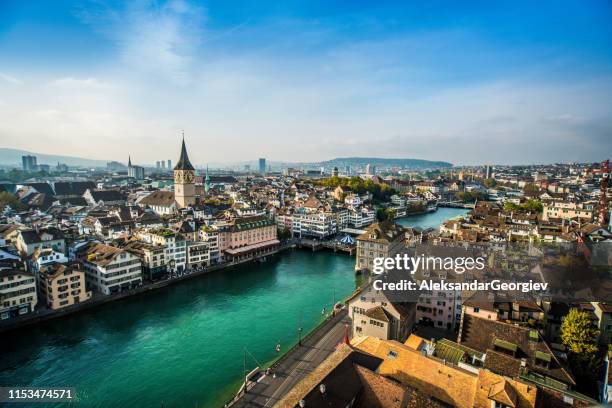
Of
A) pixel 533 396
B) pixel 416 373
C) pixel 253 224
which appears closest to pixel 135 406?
pixel 416 373

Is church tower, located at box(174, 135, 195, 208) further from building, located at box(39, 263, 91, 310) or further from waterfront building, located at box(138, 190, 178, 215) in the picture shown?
building, located at box(39, 263, 91, 310)

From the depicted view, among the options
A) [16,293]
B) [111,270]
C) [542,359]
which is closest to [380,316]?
[542,359]

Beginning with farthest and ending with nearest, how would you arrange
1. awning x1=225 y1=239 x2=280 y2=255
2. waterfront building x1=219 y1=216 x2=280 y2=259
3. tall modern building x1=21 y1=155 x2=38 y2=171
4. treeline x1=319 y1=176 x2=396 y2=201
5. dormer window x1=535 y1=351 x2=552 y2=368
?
tall modern building x1=21 y1=155 x2=38 y2=171
treeline x1=319 y1=176 x2=396 y2=201
waterfront building x1=219 y1=216 x2=280 y2=259
awning x1=225 y1=239 x2=280 y2=255
dormer window x1=535 y1=351 x2=552 y2=368

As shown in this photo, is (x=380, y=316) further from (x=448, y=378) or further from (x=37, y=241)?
(x=37, y=241)

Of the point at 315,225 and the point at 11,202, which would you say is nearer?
the point at 315,225

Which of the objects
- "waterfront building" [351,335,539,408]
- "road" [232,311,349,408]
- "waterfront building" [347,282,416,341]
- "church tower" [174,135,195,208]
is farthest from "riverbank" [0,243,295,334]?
"church tower" [174,135,195,208]

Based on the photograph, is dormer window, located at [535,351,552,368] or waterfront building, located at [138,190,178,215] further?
waterfront building, located at [138,190,178,215]

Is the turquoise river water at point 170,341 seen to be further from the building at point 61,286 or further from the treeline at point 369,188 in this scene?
the treeline at point 369,188
